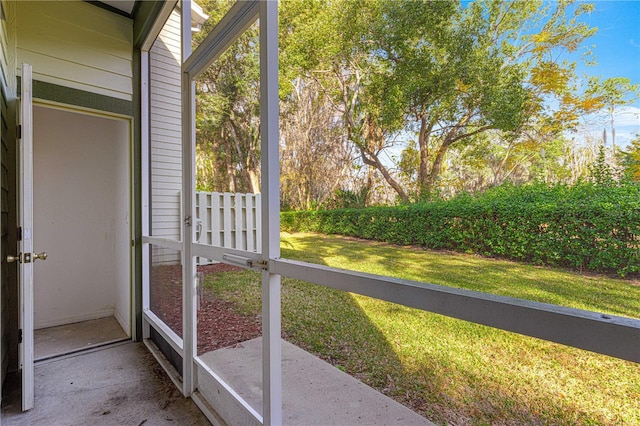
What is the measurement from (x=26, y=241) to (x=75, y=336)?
65.0 inches

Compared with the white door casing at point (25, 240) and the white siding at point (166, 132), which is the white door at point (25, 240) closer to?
the white door casing at point (25, 240)

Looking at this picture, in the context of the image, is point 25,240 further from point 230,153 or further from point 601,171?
point 601,171

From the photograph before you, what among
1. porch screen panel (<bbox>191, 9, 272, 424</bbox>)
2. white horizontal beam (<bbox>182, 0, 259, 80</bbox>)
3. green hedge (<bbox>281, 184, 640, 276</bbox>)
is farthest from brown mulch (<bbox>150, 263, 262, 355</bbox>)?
white horizontal beam (<bbox>182, 0, 259, 80</bbox>)

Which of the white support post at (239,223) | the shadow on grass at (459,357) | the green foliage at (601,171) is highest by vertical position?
the green foliage at (601,171)

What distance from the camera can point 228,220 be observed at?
182 centimetres

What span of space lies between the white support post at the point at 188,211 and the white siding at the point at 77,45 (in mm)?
1209

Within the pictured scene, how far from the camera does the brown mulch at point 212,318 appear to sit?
5.95ft

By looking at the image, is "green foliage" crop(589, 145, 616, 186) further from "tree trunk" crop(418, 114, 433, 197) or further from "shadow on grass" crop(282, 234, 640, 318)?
"tree trunk" crop(418, 114, 433, 197)

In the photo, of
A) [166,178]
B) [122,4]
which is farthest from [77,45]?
[166,178]

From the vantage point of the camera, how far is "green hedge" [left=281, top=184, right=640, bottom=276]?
78 centimetres

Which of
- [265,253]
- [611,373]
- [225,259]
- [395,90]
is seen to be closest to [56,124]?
[225,259]

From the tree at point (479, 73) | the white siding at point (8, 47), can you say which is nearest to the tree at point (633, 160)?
the tree at point (479, 73)

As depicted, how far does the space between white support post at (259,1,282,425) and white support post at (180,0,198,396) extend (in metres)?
0.90

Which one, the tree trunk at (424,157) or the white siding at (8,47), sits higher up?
the white siding at (8,47)
